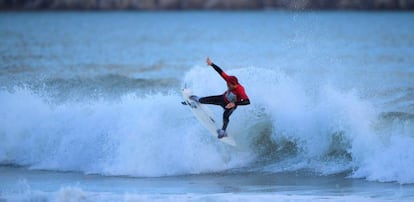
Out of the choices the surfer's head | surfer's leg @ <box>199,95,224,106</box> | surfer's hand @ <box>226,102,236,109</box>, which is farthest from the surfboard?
the surfer's head

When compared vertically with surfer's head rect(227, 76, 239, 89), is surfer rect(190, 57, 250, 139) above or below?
below

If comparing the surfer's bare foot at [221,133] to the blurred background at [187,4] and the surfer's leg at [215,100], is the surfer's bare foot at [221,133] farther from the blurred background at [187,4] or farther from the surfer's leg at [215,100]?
the blurred background at [187,4]

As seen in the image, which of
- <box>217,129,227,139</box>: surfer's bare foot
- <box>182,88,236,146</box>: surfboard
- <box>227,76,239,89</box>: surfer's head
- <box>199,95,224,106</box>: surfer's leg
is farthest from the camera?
<box>182,88,236,146</box>: surfboard

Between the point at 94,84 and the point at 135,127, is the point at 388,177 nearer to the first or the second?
the point at 135,127

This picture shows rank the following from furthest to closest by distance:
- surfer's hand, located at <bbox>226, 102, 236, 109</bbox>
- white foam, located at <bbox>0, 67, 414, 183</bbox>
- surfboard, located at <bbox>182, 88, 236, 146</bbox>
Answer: white foam, located at <bbox>0, 67, 414, 183</bbox> < surfboard, located at <bbox>182, 88, 236, 146</bbox> < surfer's hand, located at <bbox>226, 102, 236, 109</bbox>

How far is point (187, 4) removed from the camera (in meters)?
83.7

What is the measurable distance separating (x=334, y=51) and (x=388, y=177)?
18159mm

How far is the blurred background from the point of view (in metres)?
76.3

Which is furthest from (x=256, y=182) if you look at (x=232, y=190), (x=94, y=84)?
(x=94, y=84)

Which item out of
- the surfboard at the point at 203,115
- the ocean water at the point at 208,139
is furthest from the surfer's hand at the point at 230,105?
the ocean water at the point at 208,139

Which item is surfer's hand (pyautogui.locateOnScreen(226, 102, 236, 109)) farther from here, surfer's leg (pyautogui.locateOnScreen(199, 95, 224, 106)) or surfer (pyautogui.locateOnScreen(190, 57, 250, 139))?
surfer's leg (pyautogui.locateOnScreen(199, 95, 224, 106))

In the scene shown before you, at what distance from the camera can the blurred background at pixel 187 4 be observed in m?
76.3

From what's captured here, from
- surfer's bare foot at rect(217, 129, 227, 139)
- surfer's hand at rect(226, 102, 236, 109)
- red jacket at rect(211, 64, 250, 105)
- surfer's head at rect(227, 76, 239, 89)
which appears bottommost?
surfer's bare foot at rect(217, 129, 227, 139)

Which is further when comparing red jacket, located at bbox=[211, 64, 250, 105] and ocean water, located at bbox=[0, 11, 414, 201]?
red jacket, located at bbox=[211, 64, 250, 105]
